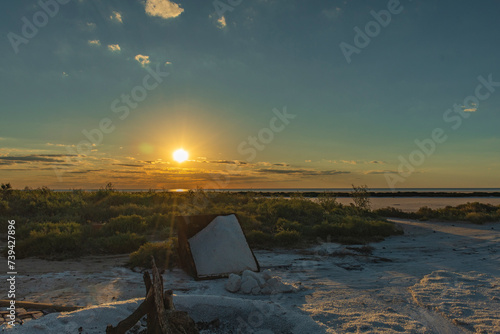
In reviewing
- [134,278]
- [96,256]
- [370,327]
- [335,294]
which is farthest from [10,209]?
[370,327]

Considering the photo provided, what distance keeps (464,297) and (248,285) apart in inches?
131

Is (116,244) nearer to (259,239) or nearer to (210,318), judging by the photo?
(259,239)

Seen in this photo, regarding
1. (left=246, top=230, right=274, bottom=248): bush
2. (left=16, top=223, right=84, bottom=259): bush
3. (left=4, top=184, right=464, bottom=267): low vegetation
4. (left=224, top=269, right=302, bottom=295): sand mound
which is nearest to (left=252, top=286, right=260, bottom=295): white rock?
(left=224, top=269, right=302, bottom=295): sand mound

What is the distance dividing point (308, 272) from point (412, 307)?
2380mm

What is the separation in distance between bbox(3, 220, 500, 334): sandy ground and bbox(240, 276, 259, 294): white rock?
129mm

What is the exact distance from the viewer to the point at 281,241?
983 centimetres

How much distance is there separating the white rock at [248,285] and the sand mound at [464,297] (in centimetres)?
246

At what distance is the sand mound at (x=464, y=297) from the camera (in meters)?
4.08

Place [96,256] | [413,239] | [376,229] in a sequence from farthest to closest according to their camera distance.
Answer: [376,229]
[413,239]
[96,256]

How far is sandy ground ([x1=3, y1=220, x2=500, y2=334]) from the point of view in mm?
3756

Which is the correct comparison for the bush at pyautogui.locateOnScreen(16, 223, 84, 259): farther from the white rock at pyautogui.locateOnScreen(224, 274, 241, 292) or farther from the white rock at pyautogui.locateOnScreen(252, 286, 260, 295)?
the white rock at pyautogui.locateOnScreen(252, 286, 260, 295)

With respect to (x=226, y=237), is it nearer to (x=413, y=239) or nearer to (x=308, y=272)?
(x=308, y=272)

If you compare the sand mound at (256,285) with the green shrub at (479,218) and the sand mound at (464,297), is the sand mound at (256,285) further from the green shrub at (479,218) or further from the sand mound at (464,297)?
the green shrub at (479,218)

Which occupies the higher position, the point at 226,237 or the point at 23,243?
the point at 226,237
